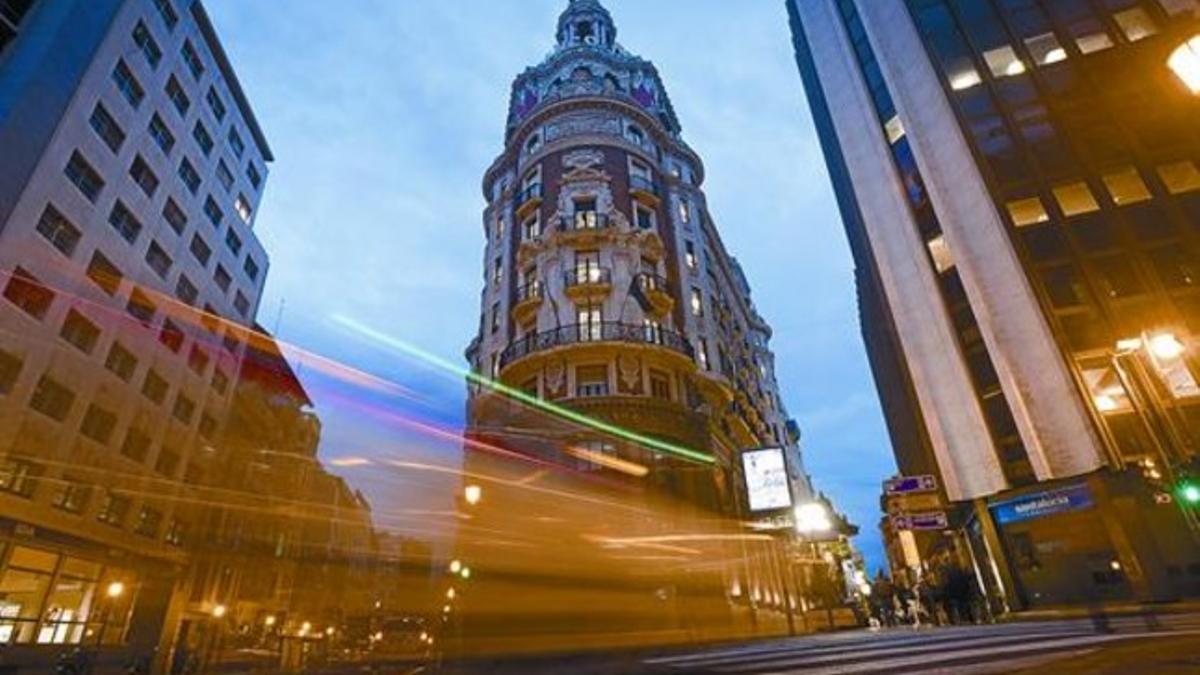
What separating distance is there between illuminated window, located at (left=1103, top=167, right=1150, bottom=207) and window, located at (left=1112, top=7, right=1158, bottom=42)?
780cm

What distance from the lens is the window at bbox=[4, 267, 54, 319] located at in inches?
817

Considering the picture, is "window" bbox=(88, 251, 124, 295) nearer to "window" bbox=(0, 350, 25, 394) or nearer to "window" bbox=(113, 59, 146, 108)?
"window" bbox=(0, 350, 25, 394)

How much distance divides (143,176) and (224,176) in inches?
346

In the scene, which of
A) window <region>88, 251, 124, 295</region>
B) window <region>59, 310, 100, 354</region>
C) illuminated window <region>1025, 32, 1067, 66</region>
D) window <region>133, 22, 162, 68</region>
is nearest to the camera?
window <region>59, 310, 100, 354</region>

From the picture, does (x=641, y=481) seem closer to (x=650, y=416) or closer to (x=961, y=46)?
(x=650, y=416)

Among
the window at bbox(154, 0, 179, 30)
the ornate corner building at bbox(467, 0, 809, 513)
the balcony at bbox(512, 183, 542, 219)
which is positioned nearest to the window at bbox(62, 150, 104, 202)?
the window at bbox(154, 0, 179, 30)

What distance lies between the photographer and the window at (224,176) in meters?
36.2

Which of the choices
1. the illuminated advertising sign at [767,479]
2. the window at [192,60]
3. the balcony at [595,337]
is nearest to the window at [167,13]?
the window at [192,60]

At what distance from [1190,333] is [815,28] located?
26.0 meters

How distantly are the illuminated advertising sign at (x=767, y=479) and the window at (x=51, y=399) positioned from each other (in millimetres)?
28399

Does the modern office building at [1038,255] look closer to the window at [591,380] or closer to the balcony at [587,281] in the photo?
the balcony at [587,281]

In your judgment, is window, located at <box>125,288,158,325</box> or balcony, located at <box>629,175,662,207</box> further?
balcony, located at <box>629,175,662,207</box>

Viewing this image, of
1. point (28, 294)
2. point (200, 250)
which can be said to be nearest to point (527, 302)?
point (28, 294)

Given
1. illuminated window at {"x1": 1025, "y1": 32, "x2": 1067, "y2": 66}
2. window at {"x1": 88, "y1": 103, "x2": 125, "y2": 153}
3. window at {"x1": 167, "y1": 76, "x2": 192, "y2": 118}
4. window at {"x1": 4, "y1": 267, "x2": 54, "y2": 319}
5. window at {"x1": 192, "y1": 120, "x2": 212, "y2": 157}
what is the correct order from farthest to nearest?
1. window at {"x1": 192, "y1": 120, "x2": 212, "y2": 157}
2. window at {"x1": 167, "y1": 76, "x2": 192, "y2": 118}
3. illuminated window at {"x1": 1025, "y1": 32, "x2": 1067, "y2": 66}
4. window at {"x1": 88, "y1": 103, "x2": 125, "y2": 153}
5. window at {"x1": 4, "y1": 267, "x2": 54, "y2": 319}
